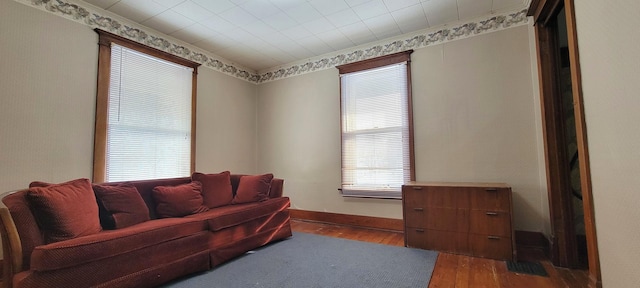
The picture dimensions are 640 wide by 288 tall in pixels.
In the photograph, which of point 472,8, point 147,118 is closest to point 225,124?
point 147,118

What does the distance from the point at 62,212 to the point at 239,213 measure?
127 centimetres

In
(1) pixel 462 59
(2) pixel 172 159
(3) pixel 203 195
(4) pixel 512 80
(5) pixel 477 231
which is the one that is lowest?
(5) pixel 477 231

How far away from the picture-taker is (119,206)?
2191 millimetres

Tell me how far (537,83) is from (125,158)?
4410 mm

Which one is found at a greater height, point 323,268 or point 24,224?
point 24,224

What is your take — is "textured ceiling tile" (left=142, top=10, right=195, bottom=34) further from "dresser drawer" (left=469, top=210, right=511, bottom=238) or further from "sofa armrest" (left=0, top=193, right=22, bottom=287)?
"dresser drawer" (left=469, top=210, right=511, bottom=238)

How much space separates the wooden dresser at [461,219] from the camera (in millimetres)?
2445

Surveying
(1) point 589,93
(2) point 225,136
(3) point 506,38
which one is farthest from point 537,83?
(2) point 225,136

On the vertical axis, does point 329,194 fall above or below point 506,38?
below

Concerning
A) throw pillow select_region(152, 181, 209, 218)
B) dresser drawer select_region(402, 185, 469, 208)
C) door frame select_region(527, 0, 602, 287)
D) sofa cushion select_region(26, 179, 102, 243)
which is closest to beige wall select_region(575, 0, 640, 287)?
door frame select_region(527, 0, 602, 287)

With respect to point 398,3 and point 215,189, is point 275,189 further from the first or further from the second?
point 398,3

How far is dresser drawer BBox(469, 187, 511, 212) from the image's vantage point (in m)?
2.45

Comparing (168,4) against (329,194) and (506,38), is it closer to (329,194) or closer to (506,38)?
(329,194)

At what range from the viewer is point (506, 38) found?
9.53 feet
